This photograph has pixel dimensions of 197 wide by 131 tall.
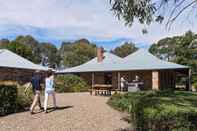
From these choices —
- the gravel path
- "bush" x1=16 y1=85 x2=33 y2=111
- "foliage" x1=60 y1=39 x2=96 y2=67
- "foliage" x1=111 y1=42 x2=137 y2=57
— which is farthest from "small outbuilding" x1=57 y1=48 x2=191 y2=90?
"foliage" x1=111 y1=42 x2=137 y2=57

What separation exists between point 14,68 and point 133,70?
43.7 feet

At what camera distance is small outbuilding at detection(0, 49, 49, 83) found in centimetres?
3988

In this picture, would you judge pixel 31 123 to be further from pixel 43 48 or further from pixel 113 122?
pixel 43 48

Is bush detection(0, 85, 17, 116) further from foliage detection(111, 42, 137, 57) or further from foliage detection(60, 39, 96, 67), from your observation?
foliage detection(111, 42, 137, 57)

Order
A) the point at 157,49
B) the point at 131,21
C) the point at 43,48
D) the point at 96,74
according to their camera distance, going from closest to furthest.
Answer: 1. the point at 131,21
2. the point at 96,74
3. the point at 157,49
4. the point at 43,48

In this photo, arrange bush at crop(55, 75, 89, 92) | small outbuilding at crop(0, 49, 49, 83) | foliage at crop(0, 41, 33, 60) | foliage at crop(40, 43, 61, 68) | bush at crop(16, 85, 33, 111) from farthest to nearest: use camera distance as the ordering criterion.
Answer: foliage at crop(40, 43, 61, 68) < foliage at crop(0, 41, 33, 60) < small outbuilding at crop(0, 49, 49, 83) < bush at crop(55, 75, 89, 92) < bush at crop(16, 85, 33, 111)

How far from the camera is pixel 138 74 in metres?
41.2

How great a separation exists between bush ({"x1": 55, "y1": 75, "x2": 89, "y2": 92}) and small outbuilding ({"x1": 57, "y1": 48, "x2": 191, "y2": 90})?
1.50 meters

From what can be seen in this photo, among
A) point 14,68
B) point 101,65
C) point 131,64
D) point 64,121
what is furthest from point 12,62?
point 64,121

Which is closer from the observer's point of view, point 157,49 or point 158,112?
point 158,112

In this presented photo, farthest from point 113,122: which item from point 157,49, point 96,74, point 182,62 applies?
point 157,49

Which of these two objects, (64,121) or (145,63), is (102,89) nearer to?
(145,63)

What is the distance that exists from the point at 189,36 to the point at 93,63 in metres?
21.2

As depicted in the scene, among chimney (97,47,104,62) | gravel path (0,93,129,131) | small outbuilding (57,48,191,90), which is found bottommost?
gravel path (0,93,129,131)
